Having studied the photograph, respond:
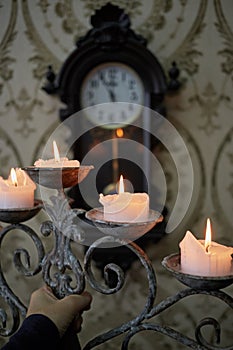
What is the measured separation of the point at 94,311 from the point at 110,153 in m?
0.47

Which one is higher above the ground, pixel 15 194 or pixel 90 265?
pixel 15 194

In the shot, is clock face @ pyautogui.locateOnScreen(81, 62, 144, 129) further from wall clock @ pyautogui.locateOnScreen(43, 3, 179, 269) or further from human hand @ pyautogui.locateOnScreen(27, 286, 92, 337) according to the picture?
human hand @ pyautogui.locateOnScreen(27, 286, 92, 337)

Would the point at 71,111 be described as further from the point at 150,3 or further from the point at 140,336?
the point at 140,336

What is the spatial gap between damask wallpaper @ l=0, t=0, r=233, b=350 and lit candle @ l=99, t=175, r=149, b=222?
0.67 meters

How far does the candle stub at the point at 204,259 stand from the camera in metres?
0.49

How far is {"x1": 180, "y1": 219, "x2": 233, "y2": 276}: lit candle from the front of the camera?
0.49 metres

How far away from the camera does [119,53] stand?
1.10 meters

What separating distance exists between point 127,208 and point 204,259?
0.11 metres

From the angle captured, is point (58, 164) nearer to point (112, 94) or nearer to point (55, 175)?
point (55, 175)

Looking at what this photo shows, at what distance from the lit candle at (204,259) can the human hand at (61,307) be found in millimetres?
179

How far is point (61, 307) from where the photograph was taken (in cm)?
60

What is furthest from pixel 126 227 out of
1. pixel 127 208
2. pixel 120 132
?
pixel 120 132

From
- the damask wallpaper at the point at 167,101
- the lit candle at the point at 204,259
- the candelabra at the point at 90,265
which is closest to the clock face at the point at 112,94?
the damask wallpaper at the point at 167,101

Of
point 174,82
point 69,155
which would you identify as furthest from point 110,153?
point 174,82
